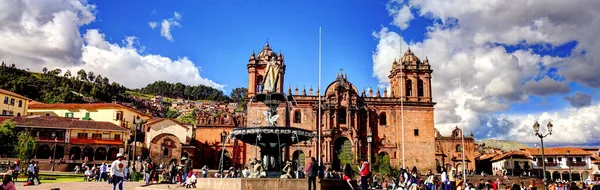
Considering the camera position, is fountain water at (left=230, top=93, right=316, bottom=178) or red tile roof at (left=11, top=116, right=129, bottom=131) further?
red tile roof at (left=11, top=116, right=129, bottom=131)

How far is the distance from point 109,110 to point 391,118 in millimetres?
36799

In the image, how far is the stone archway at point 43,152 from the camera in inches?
1920

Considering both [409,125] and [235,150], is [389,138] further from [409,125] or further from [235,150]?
[235,150]

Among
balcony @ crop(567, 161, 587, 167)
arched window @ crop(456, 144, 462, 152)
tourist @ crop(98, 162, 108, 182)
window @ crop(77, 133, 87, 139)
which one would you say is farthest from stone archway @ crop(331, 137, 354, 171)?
balcony @ crop(567, 161, 587, 167)

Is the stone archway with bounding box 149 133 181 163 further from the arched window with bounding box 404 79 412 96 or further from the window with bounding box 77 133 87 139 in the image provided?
the arched window with bounding box 404 79 412 96

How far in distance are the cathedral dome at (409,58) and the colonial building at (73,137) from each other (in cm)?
3323

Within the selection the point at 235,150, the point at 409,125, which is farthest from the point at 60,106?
the point at 409,125

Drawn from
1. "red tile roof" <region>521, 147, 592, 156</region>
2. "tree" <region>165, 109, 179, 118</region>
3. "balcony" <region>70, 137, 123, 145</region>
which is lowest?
"red tile roof" <region>521, 147, 592, 156</region>

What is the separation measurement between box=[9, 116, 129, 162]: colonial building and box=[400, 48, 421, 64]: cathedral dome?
33229mm

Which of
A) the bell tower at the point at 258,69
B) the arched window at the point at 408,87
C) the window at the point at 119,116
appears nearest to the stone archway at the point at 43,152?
the window at the point at 119,116

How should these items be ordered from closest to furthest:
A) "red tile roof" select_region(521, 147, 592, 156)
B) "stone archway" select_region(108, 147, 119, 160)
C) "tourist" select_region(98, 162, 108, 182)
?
1. "tourist" select_region(98, 162, 108, 182)
2. "stone archway" select_region(108, 147, 119, 160)
3. "red tile roof" select_region(521, 147, 592, 156)

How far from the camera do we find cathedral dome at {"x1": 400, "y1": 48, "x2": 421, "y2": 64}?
173 ft

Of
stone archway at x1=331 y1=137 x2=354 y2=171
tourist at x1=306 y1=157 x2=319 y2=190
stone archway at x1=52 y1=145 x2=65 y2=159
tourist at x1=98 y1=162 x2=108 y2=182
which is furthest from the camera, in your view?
stone archway at x1=52 y1=145 x2=65 y2=159

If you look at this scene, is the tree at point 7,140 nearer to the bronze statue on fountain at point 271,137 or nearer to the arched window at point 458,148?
the bronze statue on fountain at point 271,137
